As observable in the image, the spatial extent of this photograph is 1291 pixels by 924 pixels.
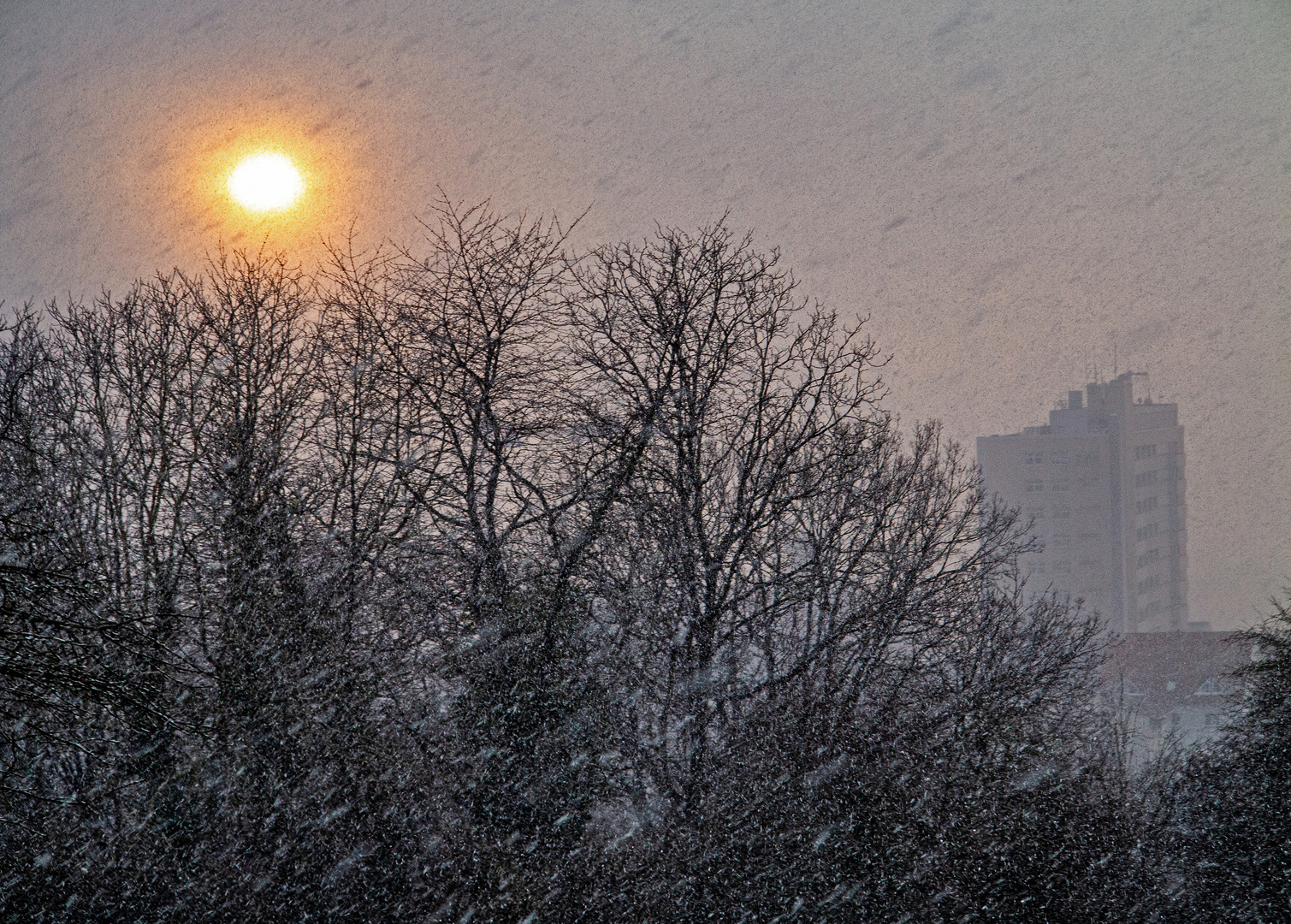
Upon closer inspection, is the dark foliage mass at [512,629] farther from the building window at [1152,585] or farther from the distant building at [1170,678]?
the building window at [1152,585]

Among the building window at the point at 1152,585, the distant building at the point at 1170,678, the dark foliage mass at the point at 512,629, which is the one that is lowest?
the dark foliage mass at the point at 512,629

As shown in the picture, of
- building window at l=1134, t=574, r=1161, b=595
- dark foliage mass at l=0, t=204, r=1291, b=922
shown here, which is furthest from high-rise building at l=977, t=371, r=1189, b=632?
dark foliage mass at l=0, t=204, r=1291, b=922

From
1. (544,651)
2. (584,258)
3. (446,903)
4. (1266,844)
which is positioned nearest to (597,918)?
(446,903)

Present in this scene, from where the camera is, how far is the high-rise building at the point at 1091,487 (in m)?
63.7

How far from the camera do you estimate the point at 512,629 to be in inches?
291

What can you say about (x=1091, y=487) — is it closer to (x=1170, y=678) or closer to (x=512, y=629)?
(x=1170, y=678)

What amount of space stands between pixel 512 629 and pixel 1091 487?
6370 centimetres

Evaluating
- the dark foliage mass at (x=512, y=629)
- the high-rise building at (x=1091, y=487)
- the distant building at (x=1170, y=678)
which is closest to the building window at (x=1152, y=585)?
the high-rise building at (x=1091, y=487)

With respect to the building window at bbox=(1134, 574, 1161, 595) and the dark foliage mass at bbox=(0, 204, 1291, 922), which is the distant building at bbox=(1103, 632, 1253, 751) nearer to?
the dark foliage mass at bbox=(0, 204, 1291, 922)

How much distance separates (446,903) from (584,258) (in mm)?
5345

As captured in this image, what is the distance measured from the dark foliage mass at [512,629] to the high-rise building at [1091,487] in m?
57.0

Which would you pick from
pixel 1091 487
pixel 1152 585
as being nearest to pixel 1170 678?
pixel 1091 487

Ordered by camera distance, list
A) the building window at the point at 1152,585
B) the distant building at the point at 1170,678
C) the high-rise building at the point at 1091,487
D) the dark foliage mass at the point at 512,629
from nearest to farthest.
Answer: the dark foliage mass at the point at 512,629, the distant building at the point at 1170,678, the high-rise building at the point at 1091,487, the building window at the point at 1152,585

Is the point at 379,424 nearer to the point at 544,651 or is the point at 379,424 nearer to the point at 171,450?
the point at 171,450
